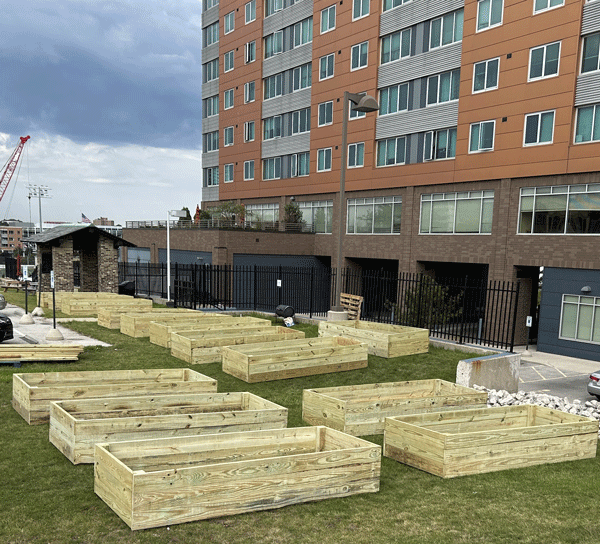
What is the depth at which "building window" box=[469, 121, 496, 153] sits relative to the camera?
98.7 feet

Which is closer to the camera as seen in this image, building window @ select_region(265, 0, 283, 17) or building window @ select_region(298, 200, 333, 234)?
building window @ select_region(298, 200, 333, 234)

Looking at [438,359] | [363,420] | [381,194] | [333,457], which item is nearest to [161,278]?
[381,194]

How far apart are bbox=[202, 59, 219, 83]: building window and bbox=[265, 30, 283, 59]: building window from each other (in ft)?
25.4

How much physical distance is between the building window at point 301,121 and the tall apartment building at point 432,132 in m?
0.10

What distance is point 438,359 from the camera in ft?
56.9

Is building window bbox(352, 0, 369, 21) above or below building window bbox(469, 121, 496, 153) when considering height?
above

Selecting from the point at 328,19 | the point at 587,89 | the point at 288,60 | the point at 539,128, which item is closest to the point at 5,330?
the point at 539,128

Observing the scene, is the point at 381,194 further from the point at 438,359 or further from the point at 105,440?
the point at 105,440

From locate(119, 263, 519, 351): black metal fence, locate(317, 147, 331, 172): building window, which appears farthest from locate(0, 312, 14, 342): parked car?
locate(317, 147, 331, 172): building window

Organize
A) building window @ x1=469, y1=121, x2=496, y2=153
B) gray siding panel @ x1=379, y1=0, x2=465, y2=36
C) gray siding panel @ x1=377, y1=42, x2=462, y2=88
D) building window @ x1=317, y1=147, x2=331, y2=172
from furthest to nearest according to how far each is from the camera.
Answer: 1. building window @ x1=317, y1=147, x2=331, y2=172
2. gray siding panel @ x1=379, y1=0, x2=465, y2=36
3. gray siding panel @ x1=377, y1=42, x2=462, y2=88
4. building window @ x1=469, y1=121, x2=496, y2=153

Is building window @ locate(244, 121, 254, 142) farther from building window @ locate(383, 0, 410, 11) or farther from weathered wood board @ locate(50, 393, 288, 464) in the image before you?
weathered wood board @ locate(50, 393, 288, 464)

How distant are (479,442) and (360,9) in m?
36.4

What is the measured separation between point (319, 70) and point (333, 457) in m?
38.8

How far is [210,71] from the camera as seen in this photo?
176ft
